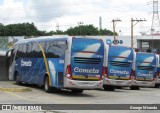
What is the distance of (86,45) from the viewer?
2105cm

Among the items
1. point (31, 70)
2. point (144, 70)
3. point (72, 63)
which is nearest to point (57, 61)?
point (72, 63)

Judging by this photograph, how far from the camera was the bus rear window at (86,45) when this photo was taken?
2083 centimetres

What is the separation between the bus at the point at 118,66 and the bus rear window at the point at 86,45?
18.7 feet

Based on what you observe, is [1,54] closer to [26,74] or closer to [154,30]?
[26,74]

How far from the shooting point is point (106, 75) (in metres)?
27.1

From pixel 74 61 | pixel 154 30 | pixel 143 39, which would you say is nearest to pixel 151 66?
pixel 74 61

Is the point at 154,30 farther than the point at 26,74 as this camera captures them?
Yes

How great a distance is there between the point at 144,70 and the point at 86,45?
1125cm

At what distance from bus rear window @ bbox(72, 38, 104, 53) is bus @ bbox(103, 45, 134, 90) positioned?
5.69 meters

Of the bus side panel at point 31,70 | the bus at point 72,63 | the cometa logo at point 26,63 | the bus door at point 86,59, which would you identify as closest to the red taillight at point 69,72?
the bus at point 72,63

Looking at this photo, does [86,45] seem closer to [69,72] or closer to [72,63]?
[72,63]

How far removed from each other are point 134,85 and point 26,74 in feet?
28.7

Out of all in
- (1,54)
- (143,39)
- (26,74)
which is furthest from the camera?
(143,39)

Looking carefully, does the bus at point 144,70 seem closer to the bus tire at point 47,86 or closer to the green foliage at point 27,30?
the bus tire at point 47,86
